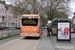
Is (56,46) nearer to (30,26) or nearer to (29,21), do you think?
(30,26)

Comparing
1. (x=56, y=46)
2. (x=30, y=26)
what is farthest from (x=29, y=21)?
(x=56, y=46)

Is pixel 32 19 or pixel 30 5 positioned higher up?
pixel 30 5

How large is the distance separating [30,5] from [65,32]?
21637mm

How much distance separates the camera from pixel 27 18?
44.0ft

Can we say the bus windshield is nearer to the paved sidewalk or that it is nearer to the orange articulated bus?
the orange articulated bus

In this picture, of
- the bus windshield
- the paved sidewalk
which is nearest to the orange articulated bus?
the bus windshield

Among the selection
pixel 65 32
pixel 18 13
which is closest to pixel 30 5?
pixel 18 13

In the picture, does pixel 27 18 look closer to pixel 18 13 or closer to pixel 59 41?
pixel 59 41

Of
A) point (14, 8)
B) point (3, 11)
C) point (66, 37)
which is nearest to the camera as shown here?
point (66, 37)

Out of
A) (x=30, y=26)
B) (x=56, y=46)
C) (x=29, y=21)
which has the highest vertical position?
(x=29, y=21)

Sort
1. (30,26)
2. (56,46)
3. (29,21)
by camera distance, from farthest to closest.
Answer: (29,21) < (30,26) < (56,46)

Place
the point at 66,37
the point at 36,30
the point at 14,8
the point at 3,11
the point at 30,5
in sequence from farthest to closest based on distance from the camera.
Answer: the point at 3,11
the point at 30,5
the point at 14,8
the point at 36,30
the point at 66,37

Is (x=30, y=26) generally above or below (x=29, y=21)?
Result: below

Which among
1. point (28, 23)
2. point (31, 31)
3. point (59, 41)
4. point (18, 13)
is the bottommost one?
point (59, 41)
